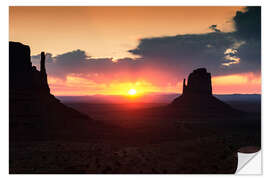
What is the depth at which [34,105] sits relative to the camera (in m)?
13.7

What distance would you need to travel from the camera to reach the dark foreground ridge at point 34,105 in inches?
440

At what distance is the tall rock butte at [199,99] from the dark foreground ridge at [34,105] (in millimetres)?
24479

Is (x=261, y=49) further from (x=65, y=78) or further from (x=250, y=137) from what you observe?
(x=65, y=78)

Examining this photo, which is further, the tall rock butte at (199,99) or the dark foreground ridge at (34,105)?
the tall rock butte at (199,99)

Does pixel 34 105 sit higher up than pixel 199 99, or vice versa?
pixel 34 105

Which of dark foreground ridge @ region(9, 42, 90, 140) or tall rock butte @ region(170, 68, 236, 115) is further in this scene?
tall rock butte @ region(170, 68, 236, 115)

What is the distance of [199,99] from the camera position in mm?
41000

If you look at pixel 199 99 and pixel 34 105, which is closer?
pixel 34 105

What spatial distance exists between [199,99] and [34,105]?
35214 millimetres

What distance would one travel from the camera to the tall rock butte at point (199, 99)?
33.9 meters

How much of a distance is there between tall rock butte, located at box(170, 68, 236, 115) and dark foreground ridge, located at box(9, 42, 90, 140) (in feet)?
80.3

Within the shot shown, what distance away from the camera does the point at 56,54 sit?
9250mm

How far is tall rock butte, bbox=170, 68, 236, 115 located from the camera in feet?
111
